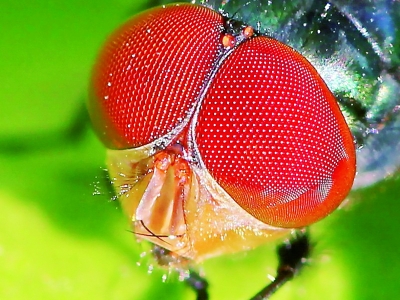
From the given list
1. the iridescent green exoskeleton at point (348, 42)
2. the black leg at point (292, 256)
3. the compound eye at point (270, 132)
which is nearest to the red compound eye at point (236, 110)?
the compound eye at point (270, 132)

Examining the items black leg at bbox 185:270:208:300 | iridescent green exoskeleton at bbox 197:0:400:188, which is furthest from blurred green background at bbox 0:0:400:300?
iridescent green exoskeleton at bbox 197:0:400:188

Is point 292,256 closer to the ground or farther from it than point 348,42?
closer to the ground

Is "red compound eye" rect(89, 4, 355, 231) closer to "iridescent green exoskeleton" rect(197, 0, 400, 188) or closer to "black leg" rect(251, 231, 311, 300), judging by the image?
"iridescent green exoskeleton" rect(197, 0, 400, 188)

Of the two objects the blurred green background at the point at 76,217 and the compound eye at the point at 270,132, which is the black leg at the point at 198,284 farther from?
the compound eye at the point at 270,132

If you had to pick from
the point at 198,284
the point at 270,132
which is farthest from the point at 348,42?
the point at 198,284

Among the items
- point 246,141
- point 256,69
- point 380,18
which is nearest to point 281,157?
point 246,141

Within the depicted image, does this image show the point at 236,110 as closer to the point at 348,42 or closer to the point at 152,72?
the point at 152,72
